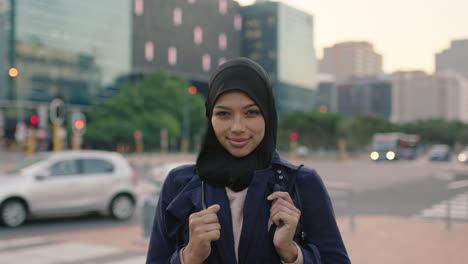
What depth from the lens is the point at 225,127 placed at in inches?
69.8

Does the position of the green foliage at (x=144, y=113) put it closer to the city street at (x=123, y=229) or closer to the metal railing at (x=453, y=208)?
the city street at (x=123, y=229)

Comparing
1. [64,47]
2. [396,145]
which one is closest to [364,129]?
[396,145]

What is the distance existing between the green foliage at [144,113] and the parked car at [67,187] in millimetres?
39439

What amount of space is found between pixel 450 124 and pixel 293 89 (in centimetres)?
3024

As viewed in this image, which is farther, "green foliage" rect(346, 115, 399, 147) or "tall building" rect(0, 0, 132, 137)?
"green foliage" rect(346, 115, 399, 147)

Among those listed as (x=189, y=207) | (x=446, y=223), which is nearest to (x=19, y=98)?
(x=446, y=223)

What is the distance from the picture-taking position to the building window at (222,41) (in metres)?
78.4

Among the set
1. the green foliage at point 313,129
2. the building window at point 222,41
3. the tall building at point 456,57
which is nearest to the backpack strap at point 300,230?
the tall building at point 456,57

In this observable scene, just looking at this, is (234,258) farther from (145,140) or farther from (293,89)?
(293,89)

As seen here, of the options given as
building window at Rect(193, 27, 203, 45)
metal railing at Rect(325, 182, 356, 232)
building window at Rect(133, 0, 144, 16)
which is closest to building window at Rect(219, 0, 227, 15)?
building window at Rect(193, 27, 203, 45)

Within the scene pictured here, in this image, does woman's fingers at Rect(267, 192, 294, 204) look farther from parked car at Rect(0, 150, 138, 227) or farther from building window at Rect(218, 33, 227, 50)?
building window at Rect(218, 33, 227, 50)

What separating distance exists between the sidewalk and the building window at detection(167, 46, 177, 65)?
6315 centimetres

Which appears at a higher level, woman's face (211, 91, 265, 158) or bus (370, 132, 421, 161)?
woman's face (211, 91, 265, 158)

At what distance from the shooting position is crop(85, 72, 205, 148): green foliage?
51469mm
